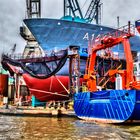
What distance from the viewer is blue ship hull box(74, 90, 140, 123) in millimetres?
23109

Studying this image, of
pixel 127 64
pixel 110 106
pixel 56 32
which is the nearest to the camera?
pixel 110 106

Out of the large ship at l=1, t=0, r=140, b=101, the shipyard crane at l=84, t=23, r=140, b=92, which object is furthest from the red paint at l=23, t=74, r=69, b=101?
the shipyard crane at l=84, t=23, r=140, b=92

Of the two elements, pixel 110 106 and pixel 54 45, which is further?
pixel 54 45

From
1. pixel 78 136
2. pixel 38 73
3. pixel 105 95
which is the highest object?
pixel 38 73

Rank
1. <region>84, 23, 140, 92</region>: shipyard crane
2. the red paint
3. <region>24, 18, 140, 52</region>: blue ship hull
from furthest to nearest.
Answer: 1. <region>24, 18, 140, 52</region>: blue ship hull
2. the red paint
3. <region>84, 23, 140, 92</region>: shipyard crane

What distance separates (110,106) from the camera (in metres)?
24.8

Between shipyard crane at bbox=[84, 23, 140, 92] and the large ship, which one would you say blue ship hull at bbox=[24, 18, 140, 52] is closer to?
the large ship

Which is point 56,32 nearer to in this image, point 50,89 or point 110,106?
point 50,89

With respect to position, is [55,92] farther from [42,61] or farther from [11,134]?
[11,134]

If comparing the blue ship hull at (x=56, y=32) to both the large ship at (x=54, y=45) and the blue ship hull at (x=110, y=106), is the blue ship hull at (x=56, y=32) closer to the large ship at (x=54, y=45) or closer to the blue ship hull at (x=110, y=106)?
the large ship at (x=54, y=45)

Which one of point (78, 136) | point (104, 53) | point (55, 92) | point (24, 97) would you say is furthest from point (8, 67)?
point (78, 136)

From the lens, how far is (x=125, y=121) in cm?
2359

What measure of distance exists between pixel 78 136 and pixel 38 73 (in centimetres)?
2355

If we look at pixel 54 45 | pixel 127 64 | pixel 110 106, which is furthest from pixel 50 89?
pixel 110 106
